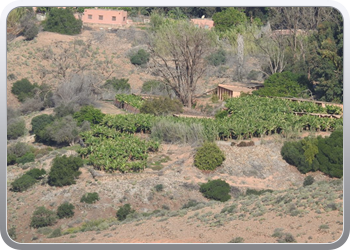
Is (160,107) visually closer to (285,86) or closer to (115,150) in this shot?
(115,150)

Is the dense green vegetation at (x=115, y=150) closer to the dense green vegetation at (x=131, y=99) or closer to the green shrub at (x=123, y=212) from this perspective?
the green shrub at (x=123, y=212)

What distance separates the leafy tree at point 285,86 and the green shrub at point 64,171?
52.0 ft

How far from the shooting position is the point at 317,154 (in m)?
28.1

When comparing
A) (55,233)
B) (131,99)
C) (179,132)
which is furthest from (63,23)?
(55,233)

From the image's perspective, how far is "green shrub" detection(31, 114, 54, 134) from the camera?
34641 mm

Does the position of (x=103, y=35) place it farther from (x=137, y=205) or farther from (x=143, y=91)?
(x=137, y=205)

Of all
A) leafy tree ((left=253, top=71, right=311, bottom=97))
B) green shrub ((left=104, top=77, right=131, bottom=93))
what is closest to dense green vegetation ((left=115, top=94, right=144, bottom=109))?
green shrub ((left=104, top=77, right=131, bottom=93))

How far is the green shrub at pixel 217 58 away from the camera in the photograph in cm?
5397

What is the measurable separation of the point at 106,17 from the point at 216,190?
4123cm

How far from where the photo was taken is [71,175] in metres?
26.1

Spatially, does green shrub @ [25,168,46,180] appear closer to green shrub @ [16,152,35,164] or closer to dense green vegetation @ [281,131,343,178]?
green shrub @ [16,152,35,164]

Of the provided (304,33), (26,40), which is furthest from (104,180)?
(26,40)

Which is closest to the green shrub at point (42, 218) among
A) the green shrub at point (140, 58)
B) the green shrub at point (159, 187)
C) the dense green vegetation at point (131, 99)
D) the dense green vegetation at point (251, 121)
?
the green shrub at point (159, 187)

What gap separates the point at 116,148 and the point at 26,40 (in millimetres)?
31975
